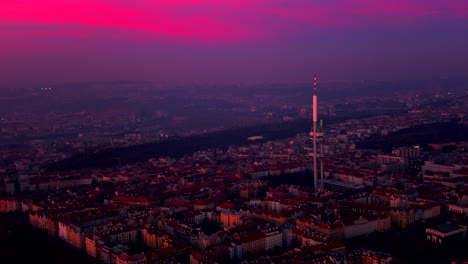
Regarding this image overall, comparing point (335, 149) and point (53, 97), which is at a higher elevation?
point (53, 97)

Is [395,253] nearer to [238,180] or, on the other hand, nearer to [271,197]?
[271,197]

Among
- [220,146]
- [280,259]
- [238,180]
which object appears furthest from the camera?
[220,146]

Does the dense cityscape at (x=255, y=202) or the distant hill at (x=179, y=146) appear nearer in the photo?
the dense cityscape at (x=255, y=202)

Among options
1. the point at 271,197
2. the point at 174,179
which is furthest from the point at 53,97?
the point at 271,197

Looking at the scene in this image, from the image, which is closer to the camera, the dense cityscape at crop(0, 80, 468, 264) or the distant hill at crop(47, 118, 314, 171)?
the dense cityscape at crop(0, 80, 468, 264)

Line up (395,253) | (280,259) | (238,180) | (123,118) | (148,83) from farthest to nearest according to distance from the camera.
→ (148,83) → (123,118) → (238,180) → (395,253) → (280,259)

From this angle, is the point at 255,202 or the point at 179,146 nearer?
the point at 255,202

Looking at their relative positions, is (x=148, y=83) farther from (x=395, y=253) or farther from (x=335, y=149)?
(x=395, y=253)

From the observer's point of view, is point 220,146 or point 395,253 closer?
point 395,253

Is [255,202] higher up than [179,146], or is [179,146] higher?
[255,202]

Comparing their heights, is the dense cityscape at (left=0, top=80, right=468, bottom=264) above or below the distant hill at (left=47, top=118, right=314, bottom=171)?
above

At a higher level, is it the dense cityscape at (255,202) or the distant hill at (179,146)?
the dense cityscape at (255,202)
